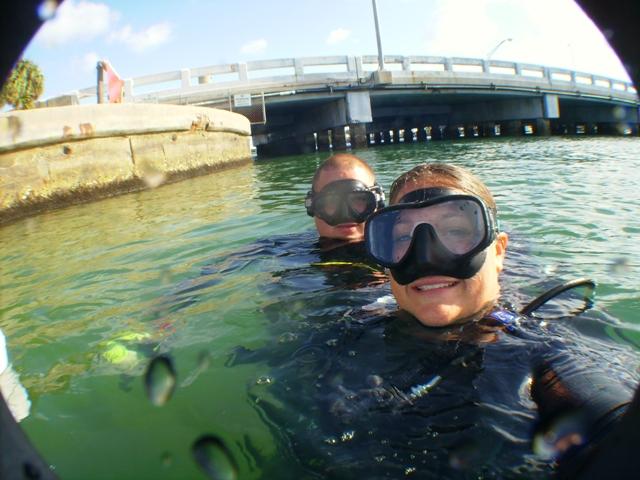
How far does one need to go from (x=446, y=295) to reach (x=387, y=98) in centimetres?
2340

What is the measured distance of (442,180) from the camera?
232 cm

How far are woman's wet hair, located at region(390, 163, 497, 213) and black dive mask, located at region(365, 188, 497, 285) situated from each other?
0.34 feet

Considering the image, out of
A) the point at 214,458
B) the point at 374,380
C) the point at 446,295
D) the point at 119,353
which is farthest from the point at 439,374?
the point at 119,353

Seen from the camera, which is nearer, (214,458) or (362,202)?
(214,458)

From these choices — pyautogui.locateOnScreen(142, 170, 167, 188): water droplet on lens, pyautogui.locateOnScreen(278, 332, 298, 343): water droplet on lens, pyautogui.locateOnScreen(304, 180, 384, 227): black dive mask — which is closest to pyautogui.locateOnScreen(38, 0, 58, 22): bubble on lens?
pyautogui.locateOnScreen(278, 332, 298, 343): water droplet on lens

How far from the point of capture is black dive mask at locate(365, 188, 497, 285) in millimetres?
2094

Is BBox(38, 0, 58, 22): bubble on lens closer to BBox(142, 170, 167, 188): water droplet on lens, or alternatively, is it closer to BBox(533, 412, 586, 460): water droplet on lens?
BBox(533, 412, 586, 460): water droplet on lens

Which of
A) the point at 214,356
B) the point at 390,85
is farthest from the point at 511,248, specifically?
the point at 390,85

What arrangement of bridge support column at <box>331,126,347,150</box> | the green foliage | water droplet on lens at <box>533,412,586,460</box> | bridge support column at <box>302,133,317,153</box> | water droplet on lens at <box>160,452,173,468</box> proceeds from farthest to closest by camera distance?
bridge support column at <box>302,133,317,153</box>
bridge support column at <box>331,126,347,150</box>
the green foliage
water droplet on lens at <box>160,452,173,468</box>
water droplet on lens at <box>533,412,586,460</box>

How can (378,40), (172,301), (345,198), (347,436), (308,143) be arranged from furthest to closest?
(308,143), (378,40), (345,198), (172,301), (347,436)

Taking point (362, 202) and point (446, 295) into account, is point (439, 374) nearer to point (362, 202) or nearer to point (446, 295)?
point (446, 295)

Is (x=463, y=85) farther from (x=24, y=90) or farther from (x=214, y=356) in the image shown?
(x=214, y=356)

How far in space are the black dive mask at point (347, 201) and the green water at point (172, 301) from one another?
0.62m

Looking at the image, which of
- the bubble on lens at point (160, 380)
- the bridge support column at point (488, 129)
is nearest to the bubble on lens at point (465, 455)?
the bubble on lens at point (160, 380)
